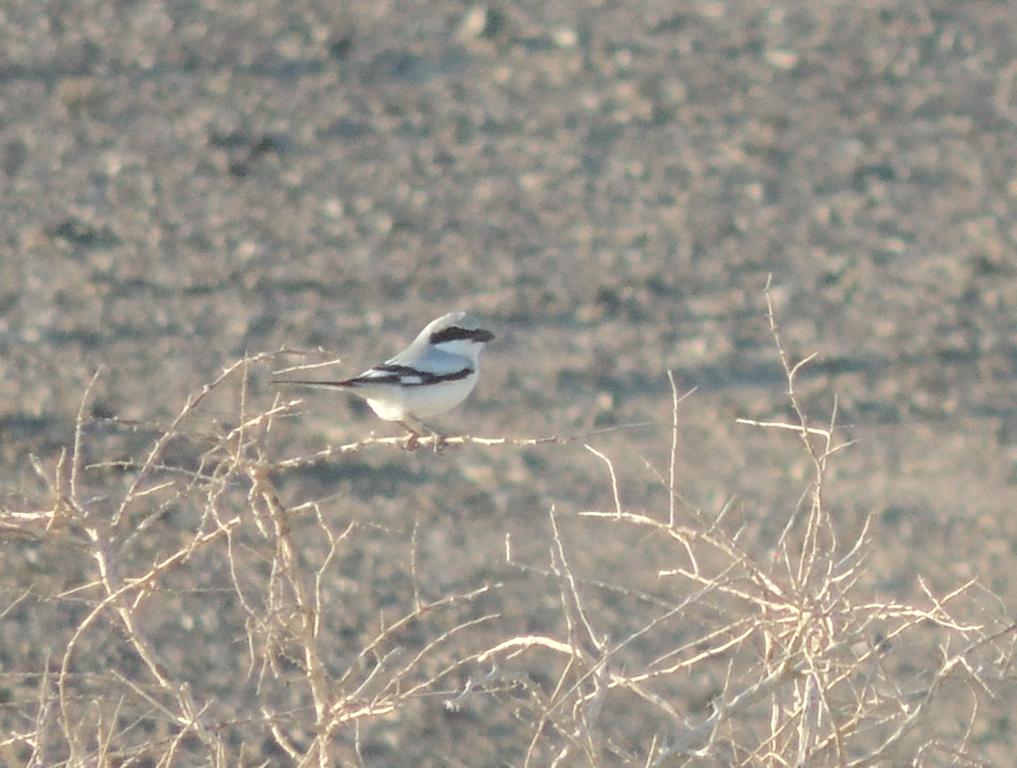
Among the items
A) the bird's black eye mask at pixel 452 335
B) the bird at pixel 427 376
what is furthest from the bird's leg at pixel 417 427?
the bird's black eye mask at pixel 452 335

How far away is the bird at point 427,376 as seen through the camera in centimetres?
726

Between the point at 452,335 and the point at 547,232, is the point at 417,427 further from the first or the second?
the point at 547,232

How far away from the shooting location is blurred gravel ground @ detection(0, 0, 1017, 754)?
1044cm

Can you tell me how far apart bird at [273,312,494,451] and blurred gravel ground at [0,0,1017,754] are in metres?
2.08

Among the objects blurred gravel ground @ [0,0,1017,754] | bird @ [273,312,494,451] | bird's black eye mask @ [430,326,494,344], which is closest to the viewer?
bird @ [273,312,494,451]

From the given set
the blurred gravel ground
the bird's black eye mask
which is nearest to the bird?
the bird's black eye mask

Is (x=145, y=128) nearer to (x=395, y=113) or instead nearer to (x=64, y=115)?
(x=64, y=115)

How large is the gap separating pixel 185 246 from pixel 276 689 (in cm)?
506

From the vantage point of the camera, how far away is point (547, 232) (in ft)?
42.5

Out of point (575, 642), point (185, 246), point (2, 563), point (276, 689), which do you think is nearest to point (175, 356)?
point (185, 246)

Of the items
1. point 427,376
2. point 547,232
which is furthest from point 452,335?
point 547,232

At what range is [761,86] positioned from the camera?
48.7 ft

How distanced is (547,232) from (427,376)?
18.8 feet

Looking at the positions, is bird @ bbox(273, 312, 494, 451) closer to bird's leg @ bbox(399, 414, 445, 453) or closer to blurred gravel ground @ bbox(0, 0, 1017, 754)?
bird's leg @ bbox(399, 414, 445, 453)
